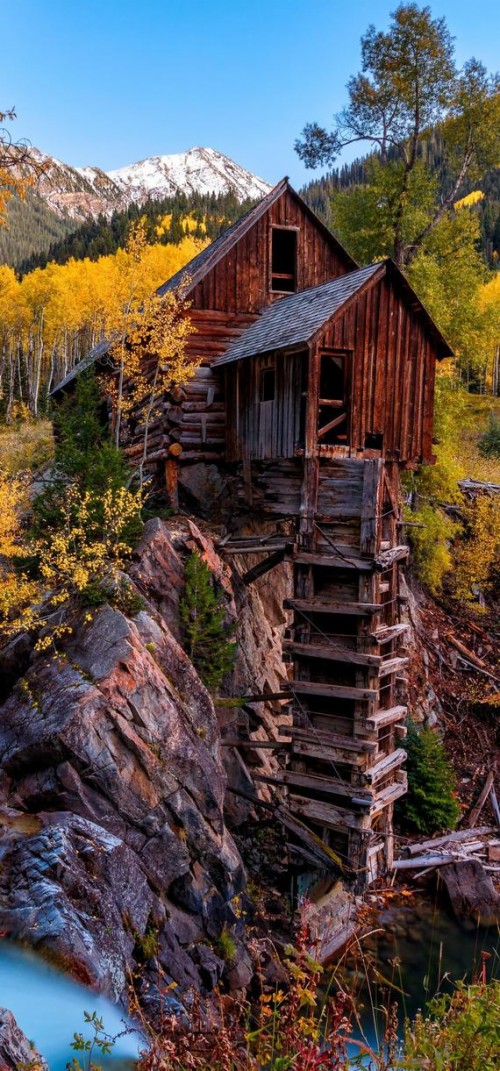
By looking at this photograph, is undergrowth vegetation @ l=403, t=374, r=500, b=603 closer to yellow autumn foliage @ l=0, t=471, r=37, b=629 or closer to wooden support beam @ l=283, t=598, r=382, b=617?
wooden support beam @ l=283, t=598, r=382, b=617

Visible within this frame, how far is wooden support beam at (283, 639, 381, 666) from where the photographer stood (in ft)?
45.5

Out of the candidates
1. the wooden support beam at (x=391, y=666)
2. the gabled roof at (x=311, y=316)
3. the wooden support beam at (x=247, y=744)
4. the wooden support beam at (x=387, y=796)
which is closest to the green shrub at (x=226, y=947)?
the wooden support beam at (x=387, y=796)

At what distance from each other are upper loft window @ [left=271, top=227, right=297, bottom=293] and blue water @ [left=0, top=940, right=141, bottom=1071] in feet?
57.4

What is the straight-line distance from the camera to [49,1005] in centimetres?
724

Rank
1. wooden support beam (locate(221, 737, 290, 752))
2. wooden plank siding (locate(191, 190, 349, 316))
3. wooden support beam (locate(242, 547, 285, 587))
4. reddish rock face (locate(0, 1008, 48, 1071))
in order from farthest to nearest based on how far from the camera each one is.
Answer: wooden plank siding (locate(191, 190, 349, 316)) < wooden support beam (locate(242, 547, 285, 587)) < wooden support beam (locate(221, 737, 290, 752)) < reddish rock face (locate(0, 1008, 48, 1071))

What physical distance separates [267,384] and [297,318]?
5.87 feet

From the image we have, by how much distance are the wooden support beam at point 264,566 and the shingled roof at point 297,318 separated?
4804 mm

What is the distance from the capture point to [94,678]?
38.3 ft

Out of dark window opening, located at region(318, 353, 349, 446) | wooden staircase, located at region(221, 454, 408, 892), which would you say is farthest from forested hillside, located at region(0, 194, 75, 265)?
wooden staircase, located at region(221, 454, 408, 892)

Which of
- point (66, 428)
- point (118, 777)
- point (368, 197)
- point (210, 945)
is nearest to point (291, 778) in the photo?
point (210, 945)

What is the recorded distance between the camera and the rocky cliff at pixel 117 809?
27.8ft

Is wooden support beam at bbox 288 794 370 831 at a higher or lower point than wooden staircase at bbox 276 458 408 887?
lower

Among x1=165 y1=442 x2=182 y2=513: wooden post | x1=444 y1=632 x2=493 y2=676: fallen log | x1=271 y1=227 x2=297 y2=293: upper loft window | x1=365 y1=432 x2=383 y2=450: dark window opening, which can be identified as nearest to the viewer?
x1=365 y1=432 x2=383 y2=450: dark window opening

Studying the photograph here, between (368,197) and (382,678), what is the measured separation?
18.2m
